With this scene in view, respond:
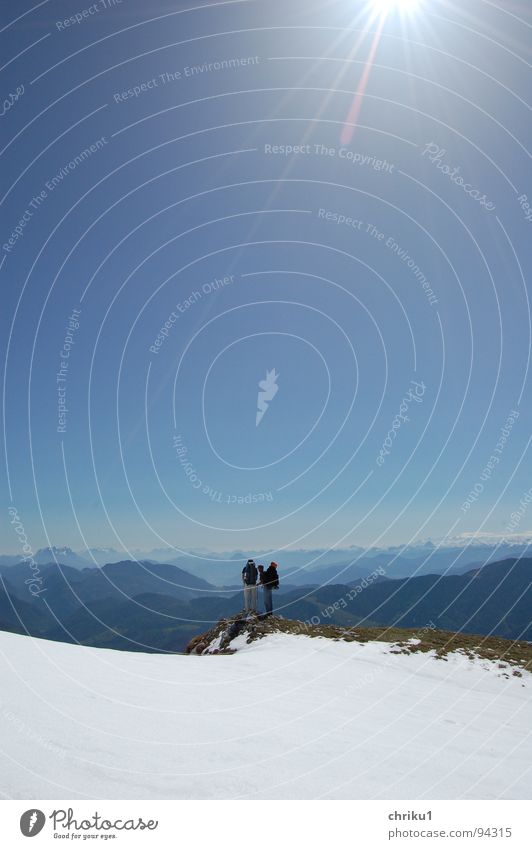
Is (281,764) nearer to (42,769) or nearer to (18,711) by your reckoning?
(42,769)

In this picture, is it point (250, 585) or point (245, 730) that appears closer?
point (245, 730)

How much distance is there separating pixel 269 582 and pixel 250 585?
1028 millimetres

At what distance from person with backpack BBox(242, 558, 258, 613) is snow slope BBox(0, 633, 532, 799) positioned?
656cm

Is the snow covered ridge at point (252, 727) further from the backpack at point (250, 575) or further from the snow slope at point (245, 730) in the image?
the backpack at point (250, 575)

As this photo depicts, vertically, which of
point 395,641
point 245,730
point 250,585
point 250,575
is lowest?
point 245,730

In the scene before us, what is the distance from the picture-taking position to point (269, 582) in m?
23.7

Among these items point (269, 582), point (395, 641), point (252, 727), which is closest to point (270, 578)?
point (269, 582)

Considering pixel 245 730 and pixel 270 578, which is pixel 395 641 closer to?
pixel 270 578

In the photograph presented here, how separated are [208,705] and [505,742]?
23.7 feet

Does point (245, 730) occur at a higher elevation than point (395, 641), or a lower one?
lower

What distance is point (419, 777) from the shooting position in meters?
8.40

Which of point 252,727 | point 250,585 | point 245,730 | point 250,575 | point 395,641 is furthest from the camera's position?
point 250,575

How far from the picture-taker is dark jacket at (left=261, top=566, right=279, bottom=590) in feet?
77.7
